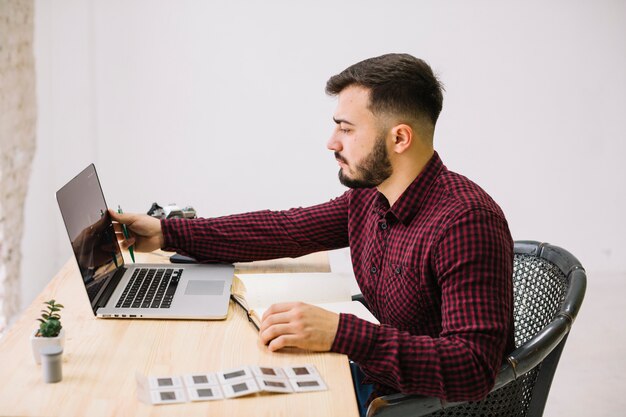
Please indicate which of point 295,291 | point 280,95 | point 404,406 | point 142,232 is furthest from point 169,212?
point 280,95

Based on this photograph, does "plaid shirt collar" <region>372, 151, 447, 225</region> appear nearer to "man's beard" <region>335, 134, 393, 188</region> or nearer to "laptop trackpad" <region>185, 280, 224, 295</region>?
"man's beard" <region>335, 134, 393, 188</region>

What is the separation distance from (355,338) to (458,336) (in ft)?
0.62

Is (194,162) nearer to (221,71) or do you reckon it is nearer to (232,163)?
(232,163)

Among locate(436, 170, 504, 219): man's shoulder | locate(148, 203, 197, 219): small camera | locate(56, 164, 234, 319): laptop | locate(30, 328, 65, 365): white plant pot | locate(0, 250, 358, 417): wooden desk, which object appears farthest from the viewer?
locate(148, 203, 197, 219): small camera

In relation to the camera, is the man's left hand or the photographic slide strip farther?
the man's left hand

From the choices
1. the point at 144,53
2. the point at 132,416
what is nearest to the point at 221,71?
the point at 144,53

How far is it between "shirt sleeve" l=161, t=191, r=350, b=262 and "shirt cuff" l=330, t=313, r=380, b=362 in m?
0.58

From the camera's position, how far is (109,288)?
1.75 metres

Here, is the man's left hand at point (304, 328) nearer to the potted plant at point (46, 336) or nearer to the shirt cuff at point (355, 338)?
the shirt cuff at point (355, 338)

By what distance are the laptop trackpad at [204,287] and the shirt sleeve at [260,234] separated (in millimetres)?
161

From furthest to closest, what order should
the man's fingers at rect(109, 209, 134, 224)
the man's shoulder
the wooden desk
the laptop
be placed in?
the man's fingers at rect(109, 209, 134, 224)
the laptop
the man's shoulder
the wooden desk

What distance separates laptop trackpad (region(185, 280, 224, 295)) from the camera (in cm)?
176

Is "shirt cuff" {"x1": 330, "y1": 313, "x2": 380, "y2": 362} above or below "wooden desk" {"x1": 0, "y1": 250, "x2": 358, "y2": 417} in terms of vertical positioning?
above

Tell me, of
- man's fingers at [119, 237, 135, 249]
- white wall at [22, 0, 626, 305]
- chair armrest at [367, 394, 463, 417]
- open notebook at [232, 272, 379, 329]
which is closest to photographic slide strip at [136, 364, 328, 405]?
chair armrest at [367, 394, 463, 417]
